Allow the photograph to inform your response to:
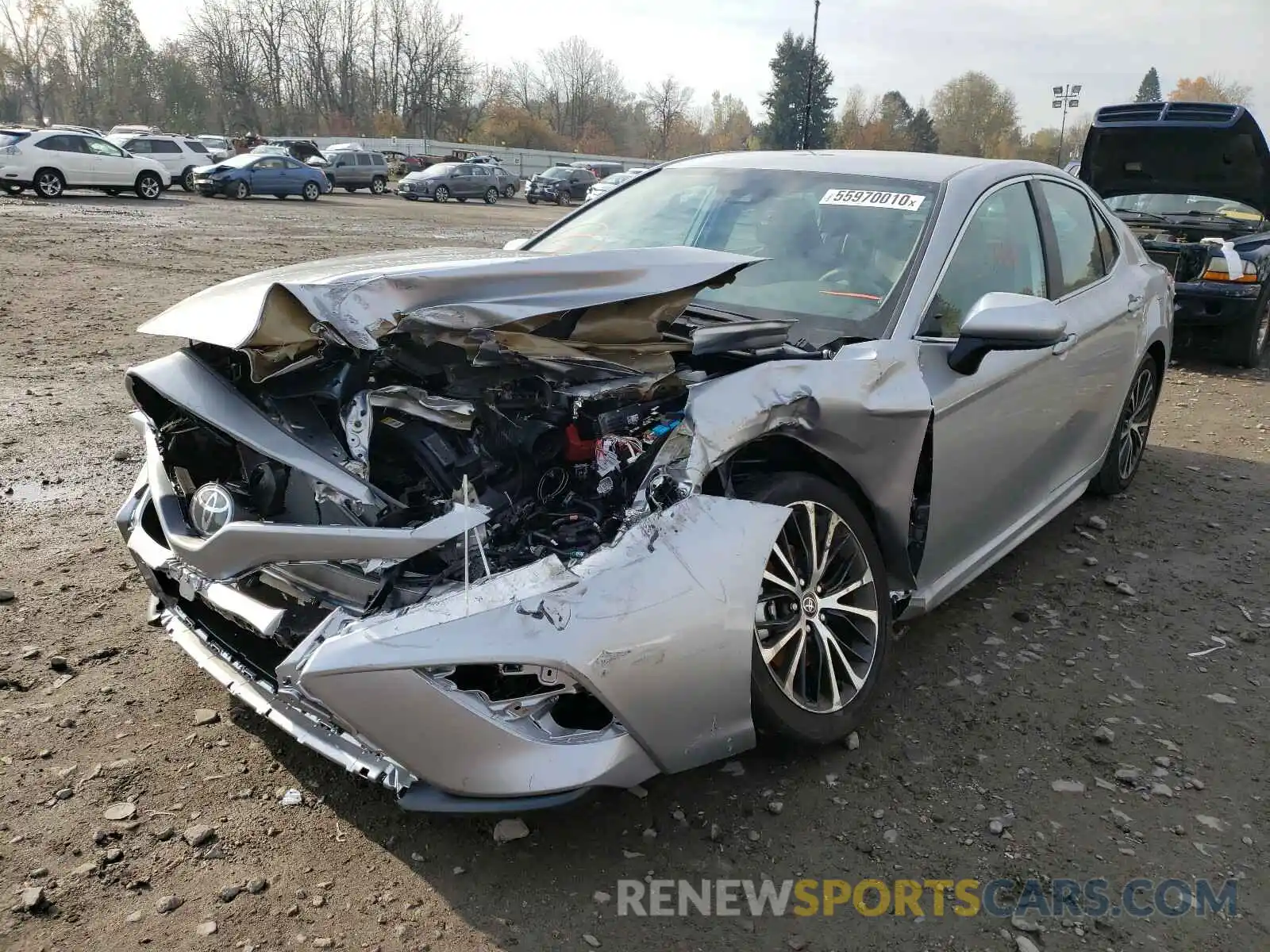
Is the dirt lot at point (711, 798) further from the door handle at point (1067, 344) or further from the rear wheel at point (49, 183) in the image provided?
the rear wheel at point (49, 183)

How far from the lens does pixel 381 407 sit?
262 cm

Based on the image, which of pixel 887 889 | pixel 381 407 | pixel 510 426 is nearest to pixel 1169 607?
pixel 887 889

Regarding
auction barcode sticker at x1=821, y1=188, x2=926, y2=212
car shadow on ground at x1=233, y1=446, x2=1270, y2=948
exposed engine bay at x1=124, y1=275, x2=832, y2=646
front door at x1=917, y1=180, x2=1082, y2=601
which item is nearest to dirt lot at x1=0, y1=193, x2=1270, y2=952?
car shadow on ground at x1=233, y1=446, x2=1270, y2=948

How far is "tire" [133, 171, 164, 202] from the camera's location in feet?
81.1

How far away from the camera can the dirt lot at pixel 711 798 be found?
7.41 feet

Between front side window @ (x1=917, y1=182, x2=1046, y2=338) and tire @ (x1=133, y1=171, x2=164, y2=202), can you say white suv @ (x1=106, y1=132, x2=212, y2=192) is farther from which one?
front side window @ (x1=917, y1=182, x2=1046, y2=338)

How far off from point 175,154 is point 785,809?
105ft

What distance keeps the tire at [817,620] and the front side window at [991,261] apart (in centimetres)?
80

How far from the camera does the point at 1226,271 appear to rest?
841 cm

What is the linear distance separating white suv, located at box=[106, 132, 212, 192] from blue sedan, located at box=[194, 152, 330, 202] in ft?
3.33

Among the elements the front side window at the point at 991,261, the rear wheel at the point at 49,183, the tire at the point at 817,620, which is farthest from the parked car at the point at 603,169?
the tire at the point at 817,620

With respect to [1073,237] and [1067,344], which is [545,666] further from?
[1073,237]

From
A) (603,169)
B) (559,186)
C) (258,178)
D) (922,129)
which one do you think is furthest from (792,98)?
(258,178)

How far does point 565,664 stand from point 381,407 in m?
0.96
